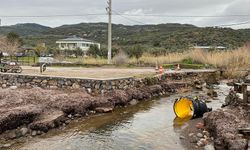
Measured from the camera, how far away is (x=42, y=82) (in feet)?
63.6

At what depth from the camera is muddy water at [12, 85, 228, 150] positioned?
10.8 metres

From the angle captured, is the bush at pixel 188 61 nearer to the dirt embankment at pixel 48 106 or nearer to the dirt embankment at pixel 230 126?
the dirt embankment at pixel 48 106

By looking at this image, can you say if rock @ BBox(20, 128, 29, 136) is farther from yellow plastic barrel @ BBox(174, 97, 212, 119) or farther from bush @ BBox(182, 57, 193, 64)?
bush @ BBox(182, 57, 193, 64)

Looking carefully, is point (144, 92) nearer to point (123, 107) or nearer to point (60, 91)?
point (123, 107)

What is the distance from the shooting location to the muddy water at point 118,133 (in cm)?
1076

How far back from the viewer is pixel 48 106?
561 inches

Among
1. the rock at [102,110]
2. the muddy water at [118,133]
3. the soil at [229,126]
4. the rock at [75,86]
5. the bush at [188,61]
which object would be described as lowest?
the muddy water at [118,133]

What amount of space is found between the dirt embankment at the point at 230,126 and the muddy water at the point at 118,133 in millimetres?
1176

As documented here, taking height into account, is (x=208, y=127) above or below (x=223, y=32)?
below

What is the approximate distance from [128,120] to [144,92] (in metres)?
5.44

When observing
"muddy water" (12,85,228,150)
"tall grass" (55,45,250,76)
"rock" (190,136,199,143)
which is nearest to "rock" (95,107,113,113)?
"muddy water" (12,85,228,150)

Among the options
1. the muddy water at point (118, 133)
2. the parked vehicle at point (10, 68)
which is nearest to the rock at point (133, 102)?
the muddy water at point (118, 133)

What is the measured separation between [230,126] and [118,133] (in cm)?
389

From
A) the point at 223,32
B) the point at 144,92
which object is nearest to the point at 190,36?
the point at 223,32
